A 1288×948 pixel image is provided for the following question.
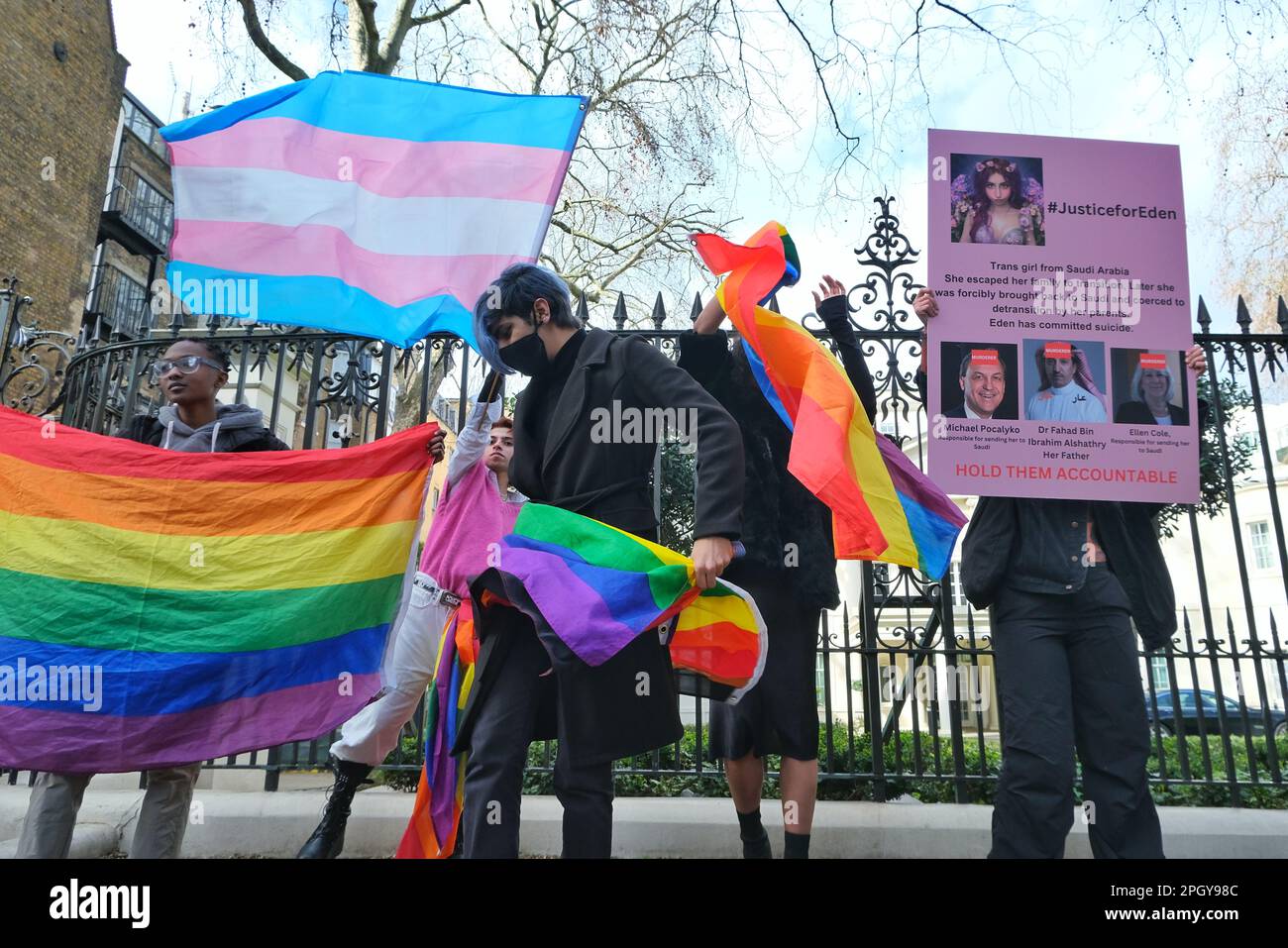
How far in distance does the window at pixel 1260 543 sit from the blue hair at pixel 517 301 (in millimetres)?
29147

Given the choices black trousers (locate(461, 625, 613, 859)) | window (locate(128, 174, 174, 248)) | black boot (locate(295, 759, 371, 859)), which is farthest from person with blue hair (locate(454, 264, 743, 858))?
window (locate(128, 174, 174, 248))

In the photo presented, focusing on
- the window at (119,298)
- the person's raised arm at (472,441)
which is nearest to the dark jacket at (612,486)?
the person's raised arm at (472,441)

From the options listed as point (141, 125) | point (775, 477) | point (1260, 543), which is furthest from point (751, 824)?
point (141, 125)

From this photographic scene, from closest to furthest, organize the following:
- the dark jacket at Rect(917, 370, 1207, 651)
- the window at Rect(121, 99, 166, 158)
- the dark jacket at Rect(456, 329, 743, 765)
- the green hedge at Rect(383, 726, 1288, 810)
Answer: the dark jacket at Rect(456, 329, 743, 765) → the dark jacket at Rect(917, 370, 1207, 651) → the green hedge at Rect(383, 726, 1288, 810) → the window at Rect(121, 99, 166, 158)

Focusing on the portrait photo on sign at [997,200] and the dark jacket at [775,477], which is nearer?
the dark jacket at [775,477]

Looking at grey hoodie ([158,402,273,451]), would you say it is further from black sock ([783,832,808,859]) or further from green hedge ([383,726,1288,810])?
black sock ([783,832,808,859])

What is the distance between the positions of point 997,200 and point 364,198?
2.91 meters

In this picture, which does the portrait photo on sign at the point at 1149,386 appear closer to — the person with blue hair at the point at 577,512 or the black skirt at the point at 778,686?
the black skirt at the point at 778,686

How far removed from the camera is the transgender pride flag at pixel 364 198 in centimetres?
402

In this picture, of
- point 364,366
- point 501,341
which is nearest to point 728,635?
point 501,341

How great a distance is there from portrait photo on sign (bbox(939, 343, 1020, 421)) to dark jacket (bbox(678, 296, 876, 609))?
0.36 metres

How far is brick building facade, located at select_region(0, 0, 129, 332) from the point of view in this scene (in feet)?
63.9
